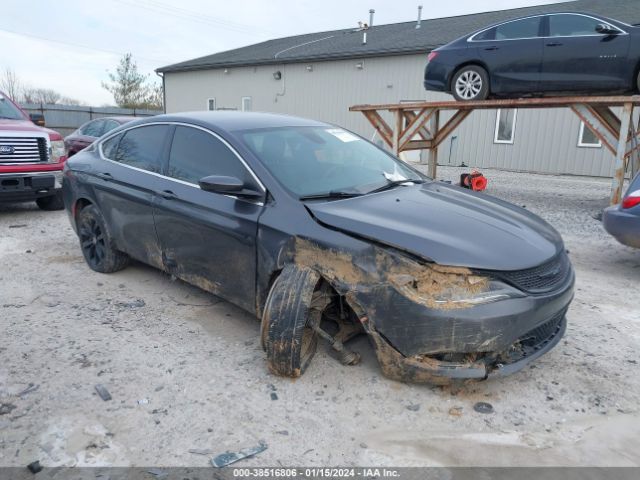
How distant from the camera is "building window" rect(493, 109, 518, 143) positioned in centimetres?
1645

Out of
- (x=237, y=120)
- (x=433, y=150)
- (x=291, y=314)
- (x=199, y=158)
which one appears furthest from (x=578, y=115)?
(x=291, y=314)

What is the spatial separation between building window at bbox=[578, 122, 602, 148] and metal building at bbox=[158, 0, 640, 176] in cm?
3

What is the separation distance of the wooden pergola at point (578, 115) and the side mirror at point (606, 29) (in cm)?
108

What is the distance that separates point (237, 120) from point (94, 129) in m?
9.04

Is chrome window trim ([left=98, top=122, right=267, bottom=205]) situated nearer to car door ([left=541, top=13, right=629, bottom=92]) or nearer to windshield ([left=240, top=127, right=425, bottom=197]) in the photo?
windshield ([left=240, top=127, right=425, bottom=197])

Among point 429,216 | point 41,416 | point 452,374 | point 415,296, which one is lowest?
point 41,416

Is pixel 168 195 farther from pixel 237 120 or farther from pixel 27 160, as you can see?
pixel 27 160

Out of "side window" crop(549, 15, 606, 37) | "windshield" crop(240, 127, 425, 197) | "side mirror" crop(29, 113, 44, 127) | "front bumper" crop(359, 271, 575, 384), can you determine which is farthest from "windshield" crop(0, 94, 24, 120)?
"side window" crop(549, 15, 606, 37)

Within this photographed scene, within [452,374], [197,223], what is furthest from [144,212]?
[452,374]

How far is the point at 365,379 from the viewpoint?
3.09 m

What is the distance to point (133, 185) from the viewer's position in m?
4.32

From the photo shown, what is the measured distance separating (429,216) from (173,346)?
78.7 inches

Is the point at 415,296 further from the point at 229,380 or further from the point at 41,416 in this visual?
the point at 41,416

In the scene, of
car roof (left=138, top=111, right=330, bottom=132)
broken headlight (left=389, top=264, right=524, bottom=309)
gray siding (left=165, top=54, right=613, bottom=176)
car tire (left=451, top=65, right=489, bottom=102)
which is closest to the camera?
broken headlight (left=389, top=264, right=524, bottom=309)
